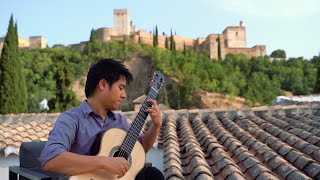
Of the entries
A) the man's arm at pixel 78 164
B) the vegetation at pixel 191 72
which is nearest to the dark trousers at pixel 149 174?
the man's arm at pixel 78 164

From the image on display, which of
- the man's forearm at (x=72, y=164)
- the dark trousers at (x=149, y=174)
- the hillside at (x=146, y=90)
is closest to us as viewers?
the man's forearm at (x=72, y=164)

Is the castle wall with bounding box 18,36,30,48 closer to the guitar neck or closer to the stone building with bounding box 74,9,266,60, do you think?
the stone building with bounding box 74,9,266,60

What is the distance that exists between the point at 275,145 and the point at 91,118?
2424 millimetres

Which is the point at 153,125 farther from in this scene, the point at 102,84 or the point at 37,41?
the point at 37,41

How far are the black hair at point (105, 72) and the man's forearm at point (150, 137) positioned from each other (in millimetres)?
385

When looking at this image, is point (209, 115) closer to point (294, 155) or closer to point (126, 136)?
point (294, 155)

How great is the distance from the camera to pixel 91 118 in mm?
2324

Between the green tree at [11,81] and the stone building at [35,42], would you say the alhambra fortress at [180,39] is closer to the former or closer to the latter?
the stone building at [35,42]

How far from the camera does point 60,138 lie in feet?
6.79

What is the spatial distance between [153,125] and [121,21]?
68020 mm

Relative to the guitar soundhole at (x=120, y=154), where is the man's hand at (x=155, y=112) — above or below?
above

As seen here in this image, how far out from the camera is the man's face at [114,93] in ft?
7.58

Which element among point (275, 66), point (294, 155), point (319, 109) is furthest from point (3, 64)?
point (275, 66)

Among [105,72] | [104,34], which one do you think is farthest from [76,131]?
[104,34]
